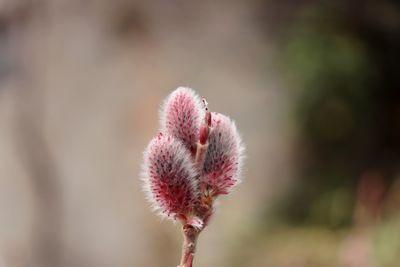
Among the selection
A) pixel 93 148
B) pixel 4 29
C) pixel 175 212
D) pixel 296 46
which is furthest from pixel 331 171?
pixel 175 212

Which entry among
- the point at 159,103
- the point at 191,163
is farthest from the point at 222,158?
the point at 159,103

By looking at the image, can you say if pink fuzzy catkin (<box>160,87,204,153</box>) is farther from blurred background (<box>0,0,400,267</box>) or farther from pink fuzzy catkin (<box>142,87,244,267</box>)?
blurred background (<box>0,0,400,267</box>)

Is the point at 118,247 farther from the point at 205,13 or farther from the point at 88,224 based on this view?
the point at 205,13

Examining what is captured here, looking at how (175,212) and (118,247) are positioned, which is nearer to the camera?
(175,212)

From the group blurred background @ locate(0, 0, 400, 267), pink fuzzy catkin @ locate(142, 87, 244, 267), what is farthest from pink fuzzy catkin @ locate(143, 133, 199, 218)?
blurred background @ locate(0, 0, 400, 267)

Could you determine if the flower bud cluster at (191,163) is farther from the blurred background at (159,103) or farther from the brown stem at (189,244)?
the blurred background at (159,103)
